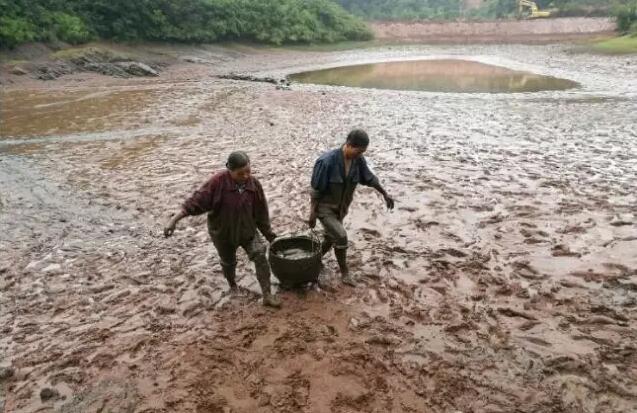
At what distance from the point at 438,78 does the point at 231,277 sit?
77.1 feet

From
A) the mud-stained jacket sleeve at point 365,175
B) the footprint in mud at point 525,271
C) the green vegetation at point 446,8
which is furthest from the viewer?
the green vegetation at point 446,8

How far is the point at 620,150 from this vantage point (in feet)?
34.0

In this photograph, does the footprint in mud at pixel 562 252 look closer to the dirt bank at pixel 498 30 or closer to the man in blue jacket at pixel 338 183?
the man in blue jacket at pixel 338 183

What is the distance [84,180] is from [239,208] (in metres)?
5.88

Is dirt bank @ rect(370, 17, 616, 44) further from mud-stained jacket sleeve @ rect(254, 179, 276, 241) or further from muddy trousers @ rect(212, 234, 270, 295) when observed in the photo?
muddy trousers @ rect(212, 234, 270, 295)

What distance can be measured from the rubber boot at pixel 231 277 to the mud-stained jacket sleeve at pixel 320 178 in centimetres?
118

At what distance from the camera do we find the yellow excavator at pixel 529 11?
190ft

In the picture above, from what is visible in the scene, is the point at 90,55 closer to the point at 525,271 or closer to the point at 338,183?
the point at 338,183

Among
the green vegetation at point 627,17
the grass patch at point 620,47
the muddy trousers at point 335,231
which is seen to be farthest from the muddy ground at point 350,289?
the green vegetation at point 627,17

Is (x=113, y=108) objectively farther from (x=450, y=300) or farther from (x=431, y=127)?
(x=450, y=300)

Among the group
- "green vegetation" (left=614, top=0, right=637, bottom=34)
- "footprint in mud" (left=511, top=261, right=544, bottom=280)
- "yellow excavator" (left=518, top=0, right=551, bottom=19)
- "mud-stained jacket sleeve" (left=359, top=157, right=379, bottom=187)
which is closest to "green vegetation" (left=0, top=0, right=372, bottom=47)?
"yellow excavator" (left=518, top=0, right=551, bottom=19)

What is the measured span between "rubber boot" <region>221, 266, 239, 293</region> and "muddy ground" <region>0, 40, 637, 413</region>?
0.51ft

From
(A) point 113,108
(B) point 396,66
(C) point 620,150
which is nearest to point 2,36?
(A) point 113,108

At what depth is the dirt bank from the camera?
50.7 meters
